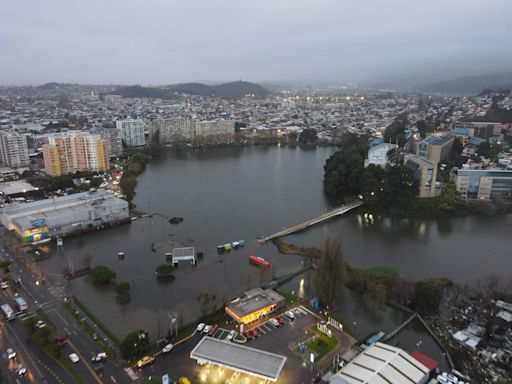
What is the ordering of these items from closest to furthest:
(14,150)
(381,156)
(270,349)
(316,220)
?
(270,349) < (316,220) < (381,156) < (14,150)

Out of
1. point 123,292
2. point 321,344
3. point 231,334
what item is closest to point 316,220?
point 321,344

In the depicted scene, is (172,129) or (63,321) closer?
(63,321)

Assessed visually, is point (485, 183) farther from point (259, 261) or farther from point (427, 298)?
point (259, 261)

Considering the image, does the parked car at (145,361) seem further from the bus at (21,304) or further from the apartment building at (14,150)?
the apartment building at (14,150)

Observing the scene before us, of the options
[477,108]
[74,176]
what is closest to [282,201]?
[74,176]

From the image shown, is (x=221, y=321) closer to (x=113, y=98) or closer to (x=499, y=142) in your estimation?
(x=499, y=142)
